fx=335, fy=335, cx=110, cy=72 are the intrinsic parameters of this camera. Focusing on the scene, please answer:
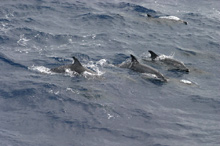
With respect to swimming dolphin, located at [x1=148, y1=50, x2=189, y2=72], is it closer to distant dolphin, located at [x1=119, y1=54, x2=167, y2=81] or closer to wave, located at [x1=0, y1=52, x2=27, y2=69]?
distant dolphin, located at [x1=119, y1=54, x2=167, y2=81]

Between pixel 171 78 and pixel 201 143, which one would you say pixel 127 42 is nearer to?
pixel 171 78

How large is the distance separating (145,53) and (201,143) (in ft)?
36.9

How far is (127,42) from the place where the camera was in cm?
2641

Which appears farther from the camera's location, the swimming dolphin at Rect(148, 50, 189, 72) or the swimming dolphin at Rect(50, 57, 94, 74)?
the swimming dolphin at Rect(148, 50, 189, 72)

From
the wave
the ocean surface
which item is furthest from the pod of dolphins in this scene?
the wave

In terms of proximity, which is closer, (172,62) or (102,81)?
(102,81)

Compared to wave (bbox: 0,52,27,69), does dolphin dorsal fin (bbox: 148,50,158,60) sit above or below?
above

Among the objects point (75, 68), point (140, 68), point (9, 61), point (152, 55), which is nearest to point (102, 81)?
point (75, 68)

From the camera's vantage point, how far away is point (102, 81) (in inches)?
761

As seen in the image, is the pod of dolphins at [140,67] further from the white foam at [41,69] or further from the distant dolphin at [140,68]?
the white foam at [41,69]

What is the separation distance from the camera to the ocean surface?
14812 mm

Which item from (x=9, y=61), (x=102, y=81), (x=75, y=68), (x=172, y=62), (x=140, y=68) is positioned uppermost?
(x=172, y=62)

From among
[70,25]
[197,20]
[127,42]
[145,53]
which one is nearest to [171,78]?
[145,53]

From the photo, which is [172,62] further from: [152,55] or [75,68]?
[75,68]
